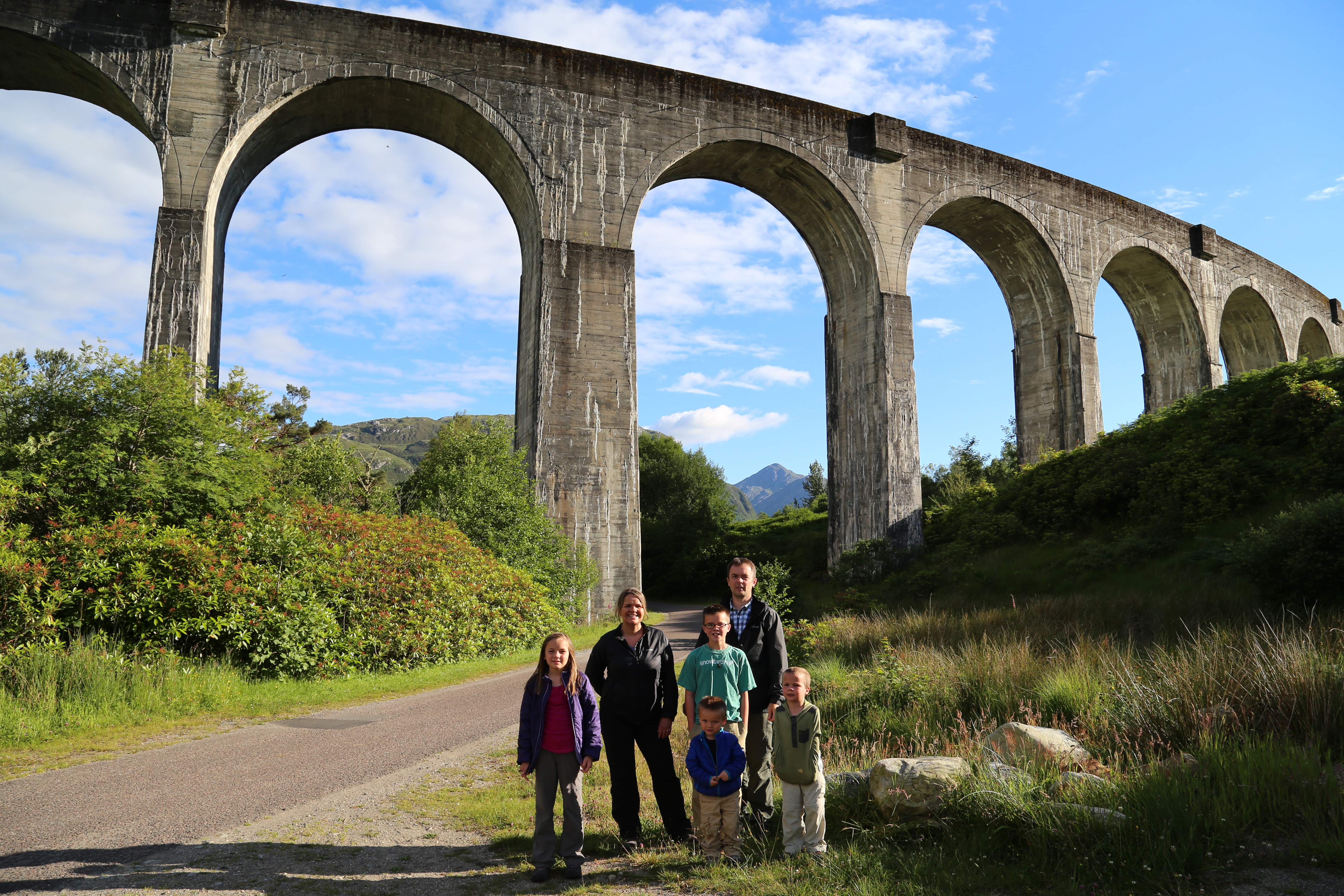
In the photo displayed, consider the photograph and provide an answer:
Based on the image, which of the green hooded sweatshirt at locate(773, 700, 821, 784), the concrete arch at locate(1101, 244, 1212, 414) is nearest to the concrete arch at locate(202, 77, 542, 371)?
the green hooded sweatshirt at locate(773, 700, 821, 784)

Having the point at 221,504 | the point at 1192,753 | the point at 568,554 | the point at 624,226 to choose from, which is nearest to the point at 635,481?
the point at 568,554

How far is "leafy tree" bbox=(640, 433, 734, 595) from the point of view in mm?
38500

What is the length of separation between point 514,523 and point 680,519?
2570cm

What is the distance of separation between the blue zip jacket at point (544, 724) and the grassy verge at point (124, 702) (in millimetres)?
4599

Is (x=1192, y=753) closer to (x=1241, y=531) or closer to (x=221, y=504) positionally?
(x=1241, y=531)

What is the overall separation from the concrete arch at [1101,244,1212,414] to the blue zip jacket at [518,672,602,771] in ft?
93.2

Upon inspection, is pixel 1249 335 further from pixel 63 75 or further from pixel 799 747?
pixel 63 75

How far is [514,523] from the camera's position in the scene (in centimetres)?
1647

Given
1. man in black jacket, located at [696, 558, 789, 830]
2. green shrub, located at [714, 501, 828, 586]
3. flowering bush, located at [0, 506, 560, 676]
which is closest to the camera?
man in black jacket, located at [696, 558, 789, 830]

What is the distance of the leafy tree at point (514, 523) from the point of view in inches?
635

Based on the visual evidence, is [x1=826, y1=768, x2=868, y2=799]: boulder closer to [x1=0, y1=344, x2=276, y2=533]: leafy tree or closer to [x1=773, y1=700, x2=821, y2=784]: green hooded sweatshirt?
[x1=773, y1=700, x2=821, y2=784]: green hooded sweatshirt

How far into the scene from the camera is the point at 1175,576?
1455 centimetres

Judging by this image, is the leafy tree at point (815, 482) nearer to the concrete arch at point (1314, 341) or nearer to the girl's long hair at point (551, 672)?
the concrete arch at point (1314, 341)

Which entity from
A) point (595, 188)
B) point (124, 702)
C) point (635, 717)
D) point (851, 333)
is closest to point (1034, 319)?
point (851, 333)
